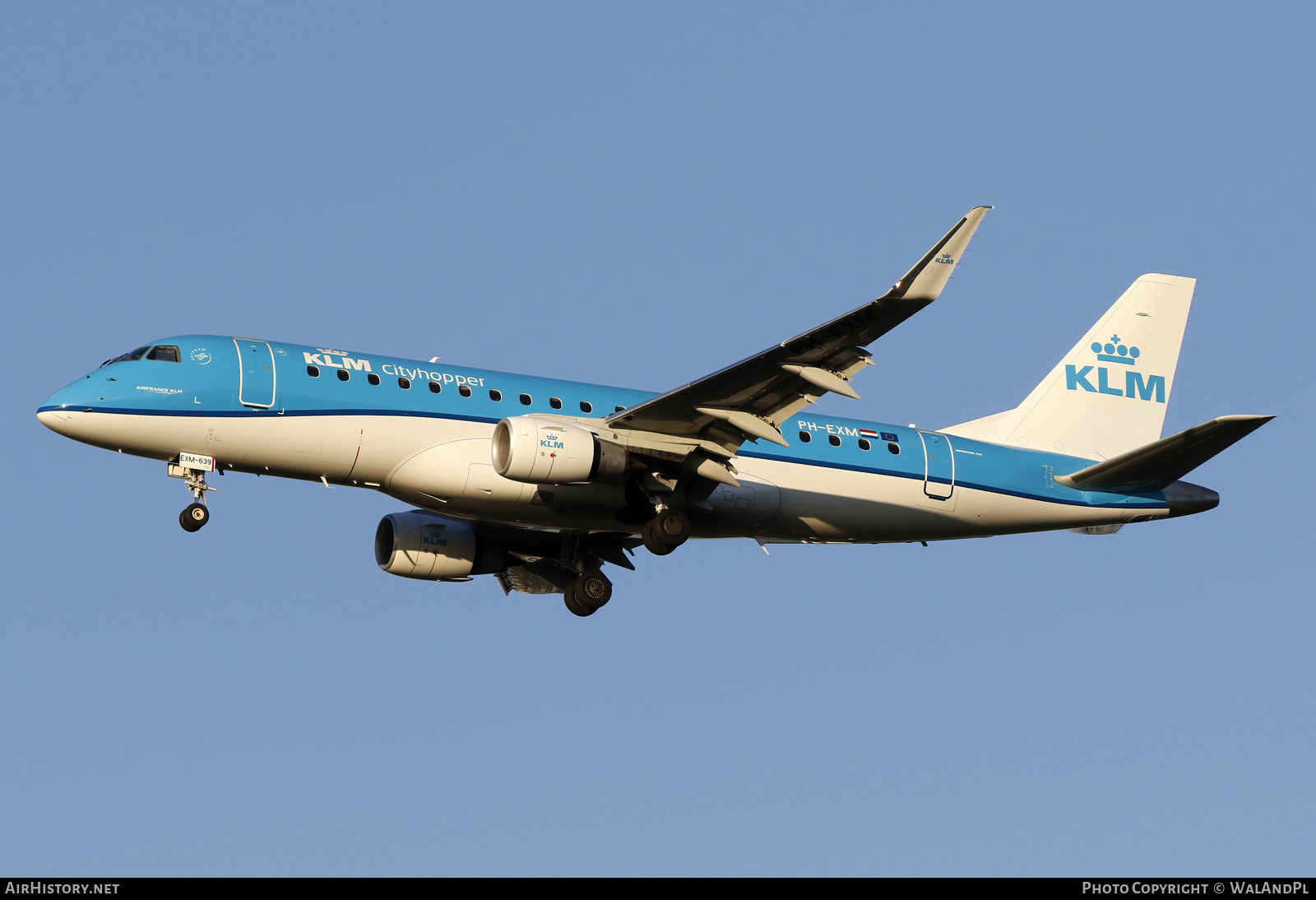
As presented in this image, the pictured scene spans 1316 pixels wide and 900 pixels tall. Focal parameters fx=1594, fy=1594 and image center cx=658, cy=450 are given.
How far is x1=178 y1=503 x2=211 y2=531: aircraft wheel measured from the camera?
102ft

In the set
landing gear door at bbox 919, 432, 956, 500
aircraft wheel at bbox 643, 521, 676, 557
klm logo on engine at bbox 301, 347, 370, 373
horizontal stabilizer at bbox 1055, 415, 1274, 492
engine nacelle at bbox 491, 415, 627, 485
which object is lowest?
aircraft wheel at bbox 643, 521, 676, 557

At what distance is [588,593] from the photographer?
35.7m

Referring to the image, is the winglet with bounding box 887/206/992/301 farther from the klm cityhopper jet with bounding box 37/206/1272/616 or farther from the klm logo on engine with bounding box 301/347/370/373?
the klm logo on engine with bounding box 301/347/370/373

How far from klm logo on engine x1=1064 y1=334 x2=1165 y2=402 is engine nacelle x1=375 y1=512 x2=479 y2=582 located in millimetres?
14889

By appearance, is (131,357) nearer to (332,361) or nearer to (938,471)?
(332,361)

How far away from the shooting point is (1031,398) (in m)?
37.9

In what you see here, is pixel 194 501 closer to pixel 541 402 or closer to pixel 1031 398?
pixel 541 402

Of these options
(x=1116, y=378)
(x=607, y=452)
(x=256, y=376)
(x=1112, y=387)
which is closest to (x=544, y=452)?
(x=607, y=452)

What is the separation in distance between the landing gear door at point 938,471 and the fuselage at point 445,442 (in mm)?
26

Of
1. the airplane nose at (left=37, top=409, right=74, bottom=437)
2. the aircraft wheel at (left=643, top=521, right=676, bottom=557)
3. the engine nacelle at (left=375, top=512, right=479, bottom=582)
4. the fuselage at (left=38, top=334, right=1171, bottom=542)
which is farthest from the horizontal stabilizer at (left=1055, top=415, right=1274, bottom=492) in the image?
the airplane nose at (left=37, top=409, right=74, bottom=437)

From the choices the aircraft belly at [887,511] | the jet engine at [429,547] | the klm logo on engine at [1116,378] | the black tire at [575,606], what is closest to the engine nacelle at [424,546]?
the jet engine at [429,547]

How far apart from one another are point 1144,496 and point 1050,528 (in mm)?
2241

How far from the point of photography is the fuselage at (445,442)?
30734mm

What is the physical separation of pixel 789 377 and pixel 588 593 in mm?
8288
